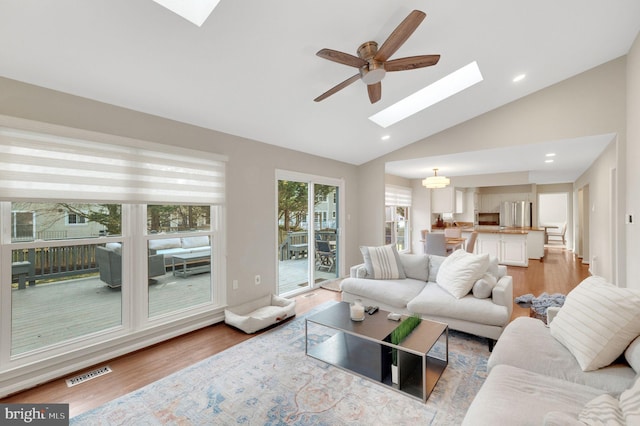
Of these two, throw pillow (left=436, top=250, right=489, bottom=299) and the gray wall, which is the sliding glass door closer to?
the gray wall

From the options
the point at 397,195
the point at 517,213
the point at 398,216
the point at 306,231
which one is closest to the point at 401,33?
the point at 306,231

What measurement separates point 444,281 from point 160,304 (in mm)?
3272

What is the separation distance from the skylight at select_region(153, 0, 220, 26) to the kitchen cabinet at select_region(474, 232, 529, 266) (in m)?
7.41

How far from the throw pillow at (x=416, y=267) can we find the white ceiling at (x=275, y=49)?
214 cm

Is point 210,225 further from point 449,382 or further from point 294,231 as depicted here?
point 449,382

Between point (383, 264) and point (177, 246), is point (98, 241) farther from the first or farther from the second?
point (383, 264)

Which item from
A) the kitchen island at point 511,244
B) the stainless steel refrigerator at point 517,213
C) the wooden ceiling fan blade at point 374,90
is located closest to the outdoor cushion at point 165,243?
the wooden ceiling fan blade at point 374,90

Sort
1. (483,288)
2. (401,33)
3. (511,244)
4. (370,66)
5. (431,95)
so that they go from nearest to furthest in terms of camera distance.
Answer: (401,33) < (370,66) < (483,288) < (431,95) < (511,244)

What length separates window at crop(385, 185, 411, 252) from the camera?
7.18m

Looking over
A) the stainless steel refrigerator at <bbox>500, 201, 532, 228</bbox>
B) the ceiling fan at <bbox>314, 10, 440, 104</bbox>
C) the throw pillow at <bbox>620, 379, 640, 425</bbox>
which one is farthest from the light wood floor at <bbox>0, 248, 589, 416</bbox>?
the stainless steel refrigerator at <bbox>500, 201, 532, 228</bbox>

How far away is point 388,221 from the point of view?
24.1 feet

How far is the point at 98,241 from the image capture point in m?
2.62

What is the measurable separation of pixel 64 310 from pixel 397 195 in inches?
266

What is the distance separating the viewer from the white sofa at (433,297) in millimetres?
2736
